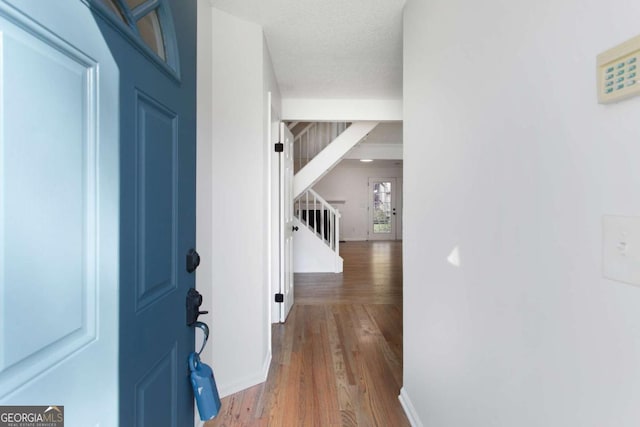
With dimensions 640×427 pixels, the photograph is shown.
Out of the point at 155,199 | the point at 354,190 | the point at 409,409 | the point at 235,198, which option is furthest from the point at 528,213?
the point at 354,190

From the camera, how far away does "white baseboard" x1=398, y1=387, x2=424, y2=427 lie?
1.71 metres

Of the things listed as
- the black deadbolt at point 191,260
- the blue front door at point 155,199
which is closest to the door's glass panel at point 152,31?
the blue front door at point 155,199

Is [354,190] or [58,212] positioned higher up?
[354,190]

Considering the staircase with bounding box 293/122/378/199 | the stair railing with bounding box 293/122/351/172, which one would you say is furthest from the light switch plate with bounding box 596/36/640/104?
the stair railing with bounding box 293/122/351/172

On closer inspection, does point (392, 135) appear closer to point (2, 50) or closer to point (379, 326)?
point (379, 326)

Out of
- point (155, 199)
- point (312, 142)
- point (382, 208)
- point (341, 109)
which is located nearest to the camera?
point (155, 199)

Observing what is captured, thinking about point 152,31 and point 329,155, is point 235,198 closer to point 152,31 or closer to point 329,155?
point 152,31

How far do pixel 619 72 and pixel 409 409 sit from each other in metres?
1.89

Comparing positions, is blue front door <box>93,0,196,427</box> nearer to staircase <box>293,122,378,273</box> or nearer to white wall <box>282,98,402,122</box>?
white wall <box>282,98,402,122</box>

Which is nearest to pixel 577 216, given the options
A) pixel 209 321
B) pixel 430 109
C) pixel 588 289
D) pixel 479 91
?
pixel 588 289

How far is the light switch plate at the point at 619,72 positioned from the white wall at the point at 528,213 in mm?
24

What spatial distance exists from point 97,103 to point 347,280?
4.71 meters

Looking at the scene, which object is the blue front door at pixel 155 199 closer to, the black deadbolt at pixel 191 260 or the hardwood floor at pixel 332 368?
the black deadbolt at pixel 191 260
